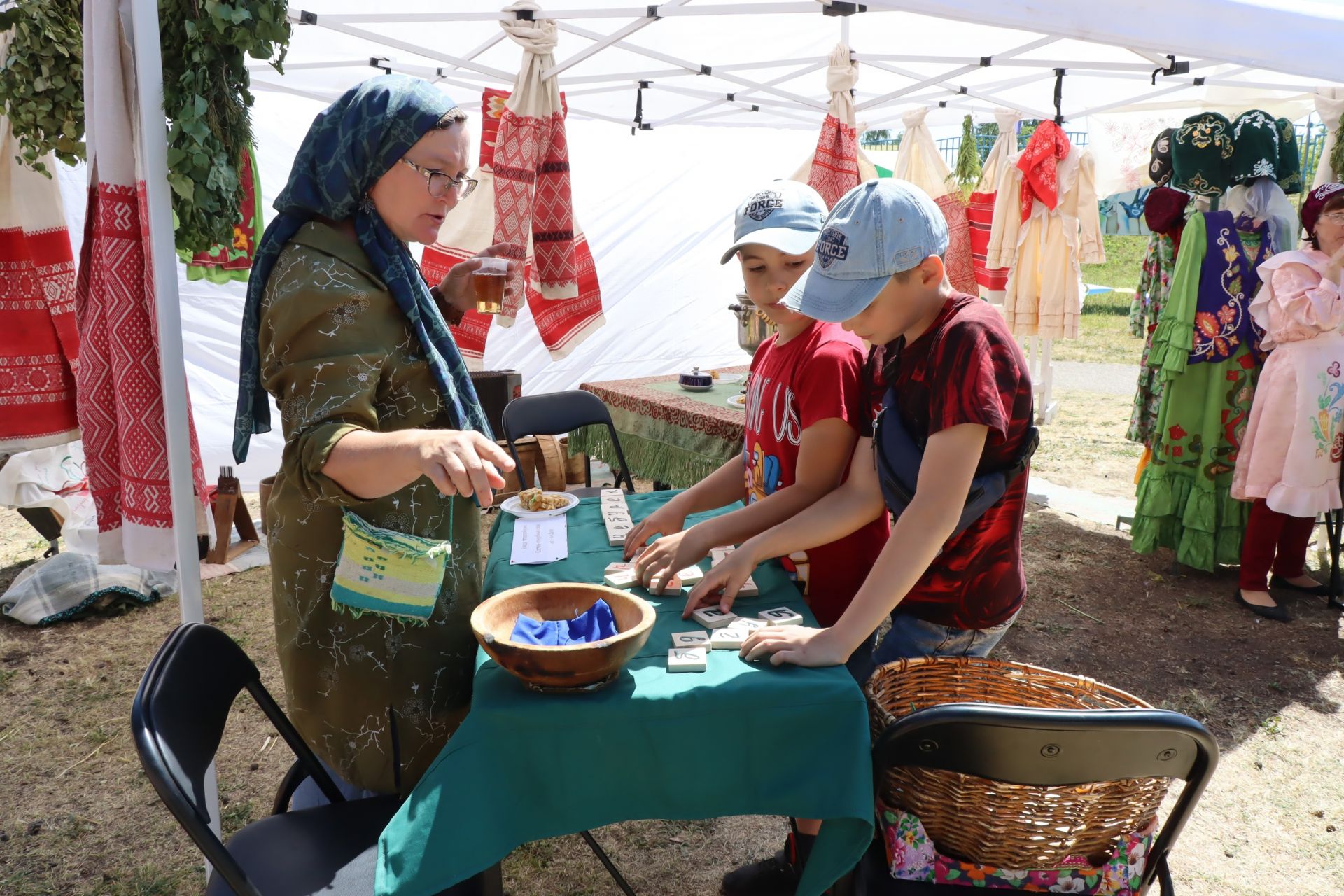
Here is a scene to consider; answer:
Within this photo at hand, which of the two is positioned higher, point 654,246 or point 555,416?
point 654,246

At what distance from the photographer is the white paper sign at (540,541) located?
6.62 ft

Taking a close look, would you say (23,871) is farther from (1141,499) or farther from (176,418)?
(1141,499)

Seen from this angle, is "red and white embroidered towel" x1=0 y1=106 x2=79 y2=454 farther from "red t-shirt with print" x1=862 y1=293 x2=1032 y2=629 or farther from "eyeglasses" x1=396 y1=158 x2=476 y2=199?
"red t-shirt with print" x1=862 y1=293 x2=1032 y2=629

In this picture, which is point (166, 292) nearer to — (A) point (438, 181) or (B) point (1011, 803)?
(A) point (438, 181)

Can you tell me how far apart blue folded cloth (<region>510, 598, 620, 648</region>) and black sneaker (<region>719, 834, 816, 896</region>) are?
1070 mm

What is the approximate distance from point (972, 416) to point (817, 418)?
0.42m

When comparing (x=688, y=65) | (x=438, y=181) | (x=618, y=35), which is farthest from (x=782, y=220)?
(x=688, y=65)

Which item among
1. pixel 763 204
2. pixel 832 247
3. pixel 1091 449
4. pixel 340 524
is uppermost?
pixel 763 204

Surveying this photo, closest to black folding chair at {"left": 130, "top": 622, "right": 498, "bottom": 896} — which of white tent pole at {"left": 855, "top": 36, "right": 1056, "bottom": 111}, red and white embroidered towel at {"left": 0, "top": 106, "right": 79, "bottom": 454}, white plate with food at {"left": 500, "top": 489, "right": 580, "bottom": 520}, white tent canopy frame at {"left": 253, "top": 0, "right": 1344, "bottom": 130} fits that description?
white plate with food at {"left": 500, "top": 489, "right": 580, "bottom": 520}

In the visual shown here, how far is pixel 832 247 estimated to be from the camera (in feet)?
5.08

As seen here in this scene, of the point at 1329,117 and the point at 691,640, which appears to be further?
the point at 1329,117

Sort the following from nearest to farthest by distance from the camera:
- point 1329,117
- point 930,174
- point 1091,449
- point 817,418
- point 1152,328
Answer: point 817,418 → point 1329,117 → point 1152,328 → point 930,174 → point 1091,449

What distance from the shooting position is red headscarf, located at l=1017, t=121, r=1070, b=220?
19.7 feet

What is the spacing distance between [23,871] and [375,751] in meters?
1.65
